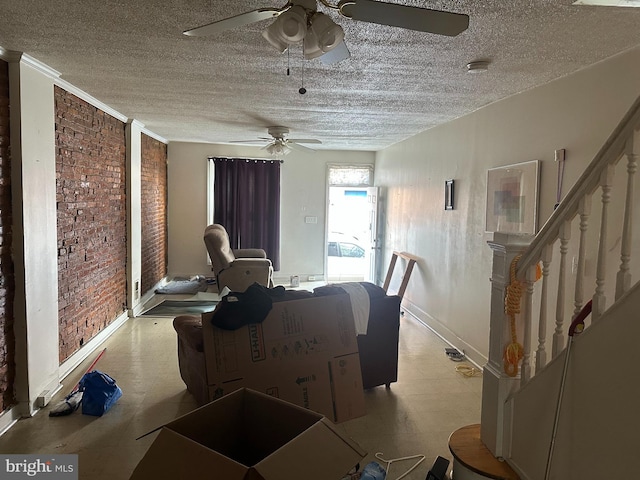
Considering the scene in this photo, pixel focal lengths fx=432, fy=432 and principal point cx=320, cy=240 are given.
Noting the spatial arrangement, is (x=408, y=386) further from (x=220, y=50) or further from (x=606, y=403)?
(x=220, y=50)

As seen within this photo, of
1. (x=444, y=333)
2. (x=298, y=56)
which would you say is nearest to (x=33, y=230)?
(x=298, y=56)

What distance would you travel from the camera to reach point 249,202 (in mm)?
7535

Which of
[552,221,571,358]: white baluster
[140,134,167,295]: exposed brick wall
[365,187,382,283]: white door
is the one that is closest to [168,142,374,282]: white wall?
[140,134,167,295]: exposed brick wall

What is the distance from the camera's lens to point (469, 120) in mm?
4340

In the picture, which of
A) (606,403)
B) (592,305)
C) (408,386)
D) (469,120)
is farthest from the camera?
(469,120)

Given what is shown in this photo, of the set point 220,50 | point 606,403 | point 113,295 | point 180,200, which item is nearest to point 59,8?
point 220,50

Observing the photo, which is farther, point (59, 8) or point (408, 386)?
point (408, 386)

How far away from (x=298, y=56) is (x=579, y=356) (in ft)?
7.51

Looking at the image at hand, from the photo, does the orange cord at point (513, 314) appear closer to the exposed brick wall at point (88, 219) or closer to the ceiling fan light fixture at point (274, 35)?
the ceiling fan light fixture at point (274, 35)

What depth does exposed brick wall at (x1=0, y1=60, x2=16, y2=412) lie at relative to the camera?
8.89ft

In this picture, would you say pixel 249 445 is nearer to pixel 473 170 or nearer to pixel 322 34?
pixel 322 34

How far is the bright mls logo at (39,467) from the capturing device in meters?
2.26

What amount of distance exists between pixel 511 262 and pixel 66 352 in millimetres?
3510

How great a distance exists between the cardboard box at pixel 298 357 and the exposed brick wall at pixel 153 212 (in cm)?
359
